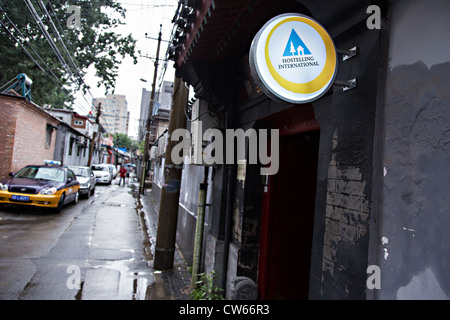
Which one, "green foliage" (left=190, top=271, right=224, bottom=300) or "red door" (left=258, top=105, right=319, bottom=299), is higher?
"red door" (left=258, top=105, right=319, bottom=299)

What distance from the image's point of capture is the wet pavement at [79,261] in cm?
473

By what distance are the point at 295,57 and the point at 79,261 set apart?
592cm

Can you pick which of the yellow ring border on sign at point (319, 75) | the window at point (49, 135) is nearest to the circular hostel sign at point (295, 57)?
the yellow ring border on sign at point (319, 75)

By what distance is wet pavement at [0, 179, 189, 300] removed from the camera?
15.5 feet

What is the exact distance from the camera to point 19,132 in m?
13.3

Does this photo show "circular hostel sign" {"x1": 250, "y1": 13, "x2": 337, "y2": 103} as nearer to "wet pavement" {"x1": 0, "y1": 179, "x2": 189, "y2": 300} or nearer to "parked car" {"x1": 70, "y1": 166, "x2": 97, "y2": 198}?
"wet pavement" {"x1": 0, "y1": 179, "x2": 189, "y2": 300}

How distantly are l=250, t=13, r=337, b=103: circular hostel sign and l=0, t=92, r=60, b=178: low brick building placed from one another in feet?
46.3

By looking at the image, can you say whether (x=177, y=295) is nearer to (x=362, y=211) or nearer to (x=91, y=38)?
(x=362, y=211)

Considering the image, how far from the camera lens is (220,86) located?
17.4ft

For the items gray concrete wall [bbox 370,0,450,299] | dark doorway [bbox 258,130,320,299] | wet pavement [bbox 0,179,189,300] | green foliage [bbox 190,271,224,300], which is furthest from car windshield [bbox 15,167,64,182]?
gray concrete wall [bbox 370,0,450,299]

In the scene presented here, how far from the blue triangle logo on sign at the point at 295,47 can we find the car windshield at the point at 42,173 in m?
11.4

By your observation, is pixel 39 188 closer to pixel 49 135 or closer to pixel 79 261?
pixel 79 261

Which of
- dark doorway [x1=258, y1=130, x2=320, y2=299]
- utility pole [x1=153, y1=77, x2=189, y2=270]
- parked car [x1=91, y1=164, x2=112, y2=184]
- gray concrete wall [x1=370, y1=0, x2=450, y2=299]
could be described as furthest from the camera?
parked car [x1=91, y1=164, x2=112, y2=184]

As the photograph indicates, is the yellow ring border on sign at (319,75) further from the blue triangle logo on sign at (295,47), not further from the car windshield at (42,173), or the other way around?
the car windshield at (42,173)
